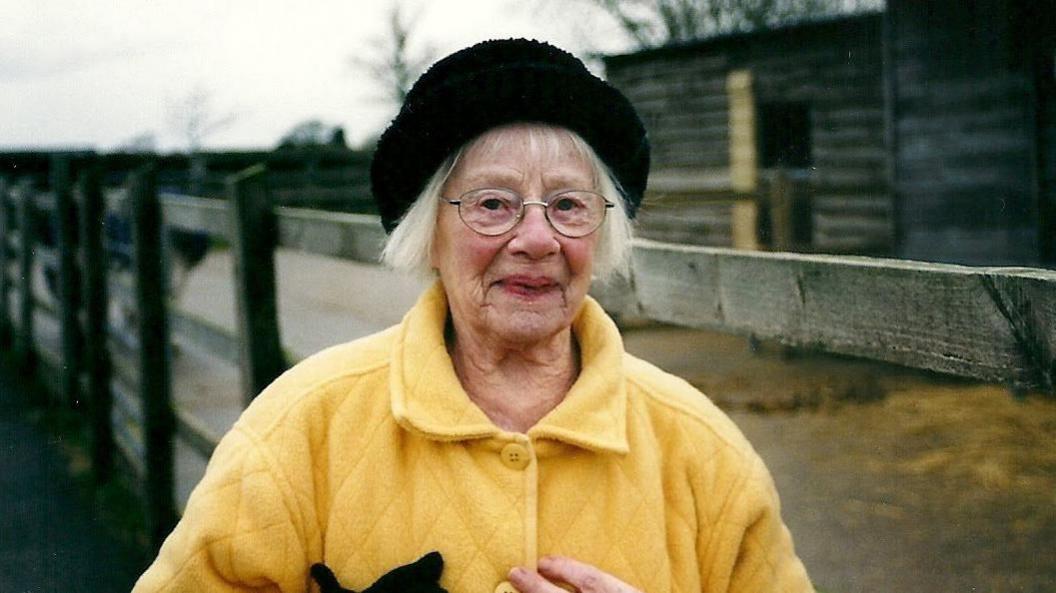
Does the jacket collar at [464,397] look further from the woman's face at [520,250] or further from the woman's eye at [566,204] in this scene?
the woman's eye at [566,204]

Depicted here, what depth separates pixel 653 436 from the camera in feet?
5.58

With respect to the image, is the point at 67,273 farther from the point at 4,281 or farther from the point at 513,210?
the point at 513,210

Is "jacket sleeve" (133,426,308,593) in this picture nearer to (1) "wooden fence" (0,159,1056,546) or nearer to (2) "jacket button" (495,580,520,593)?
(2) "jacket button" (495,580,520,593)

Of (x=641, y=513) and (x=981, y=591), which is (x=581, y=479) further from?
Answer: (x=981, y=591)

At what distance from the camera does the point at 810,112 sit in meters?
11.6

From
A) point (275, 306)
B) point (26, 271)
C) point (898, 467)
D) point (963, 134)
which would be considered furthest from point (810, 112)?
point (275, 306)

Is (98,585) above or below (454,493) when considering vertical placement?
below

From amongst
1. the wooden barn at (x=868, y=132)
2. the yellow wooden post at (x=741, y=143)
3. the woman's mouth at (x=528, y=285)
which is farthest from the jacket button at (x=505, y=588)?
the yellow wooden post at (x=741, y=143)

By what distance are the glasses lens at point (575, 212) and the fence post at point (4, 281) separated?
8.69m

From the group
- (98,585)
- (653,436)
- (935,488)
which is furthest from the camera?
(935,488)

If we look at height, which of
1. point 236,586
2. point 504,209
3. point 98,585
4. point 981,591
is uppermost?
point 504,209

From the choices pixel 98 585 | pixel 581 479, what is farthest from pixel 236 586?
pixel 98 585

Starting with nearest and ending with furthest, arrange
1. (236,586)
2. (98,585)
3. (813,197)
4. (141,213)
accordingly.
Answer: (236,586) < (98,585) < (141,213) < (813,197)

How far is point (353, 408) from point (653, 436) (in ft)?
1.49
